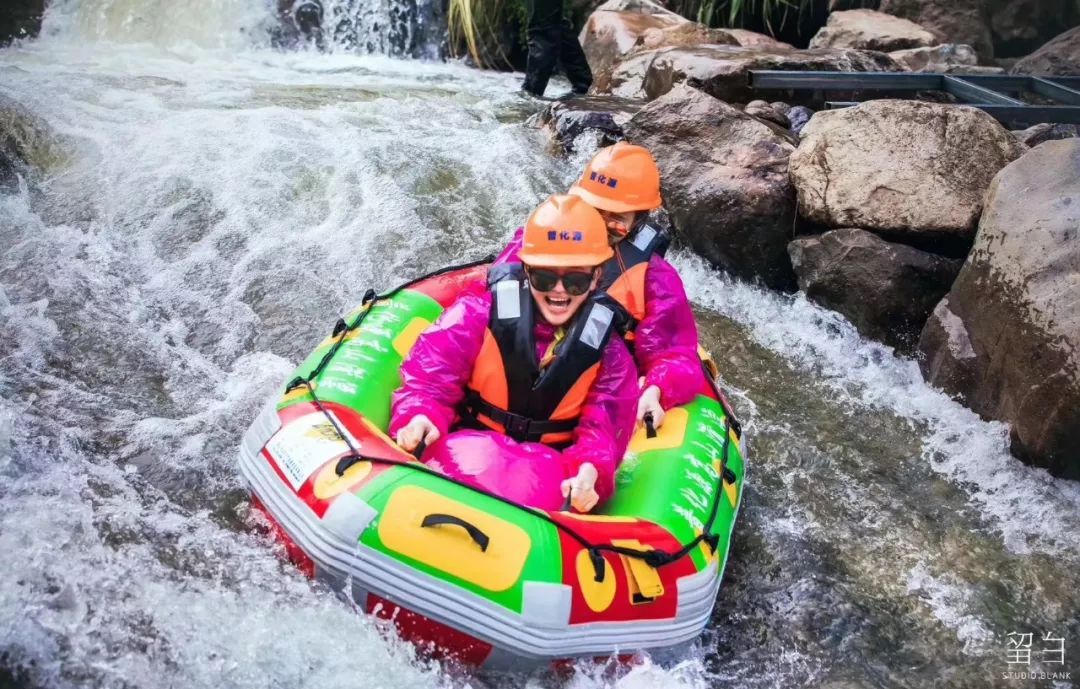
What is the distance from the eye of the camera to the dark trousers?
26.5ft

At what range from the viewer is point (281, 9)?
31.0 ft

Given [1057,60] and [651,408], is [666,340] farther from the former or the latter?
[1057,60]

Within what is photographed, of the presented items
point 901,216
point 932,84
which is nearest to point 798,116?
point 932,84

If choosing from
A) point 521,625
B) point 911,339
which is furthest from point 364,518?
point 911,339

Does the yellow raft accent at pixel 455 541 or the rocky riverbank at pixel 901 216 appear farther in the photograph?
the rocky riverbank at pixel 901 216

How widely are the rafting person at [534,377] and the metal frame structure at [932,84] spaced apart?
3506 millimetres

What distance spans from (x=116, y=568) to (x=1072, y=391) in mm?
3429

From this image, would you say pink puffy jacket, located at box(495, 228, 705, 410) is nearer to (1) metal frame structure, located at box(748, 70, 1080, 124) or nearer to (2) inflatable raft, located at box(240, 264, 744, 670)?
(2) inflatable raft, located at box(240, 264, 744, 670)

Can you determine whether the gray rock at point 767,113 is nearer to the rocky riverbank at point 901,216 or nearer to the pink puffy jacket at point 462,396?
the rocky riverbank at point 901,216

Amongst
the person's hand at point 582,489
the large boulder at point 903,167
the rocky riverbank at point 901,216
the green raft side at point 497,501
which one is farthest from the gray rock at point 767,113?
the person's hand at point 582,489

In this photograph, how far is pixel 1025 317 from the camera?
13.8 feet

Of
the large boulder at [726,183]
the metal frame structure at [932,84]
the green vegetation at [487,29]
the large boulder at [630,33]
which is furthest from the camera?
the green vegetation at [487,29]

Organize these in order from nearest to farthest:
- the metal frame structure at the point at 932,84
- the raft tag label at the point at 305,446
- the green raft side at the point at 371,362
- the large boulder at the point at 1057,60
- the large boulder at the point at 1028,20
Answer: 1. the raft tag label at the point at 305,446
2. the green raft side at the point at 371,362
3. the metal frame structure at the point at 932,84
4. the large boulder at the point at 1057,60
5. the large boulder at the point at 1028,20

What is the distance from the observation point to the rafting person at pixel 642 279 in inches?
153
